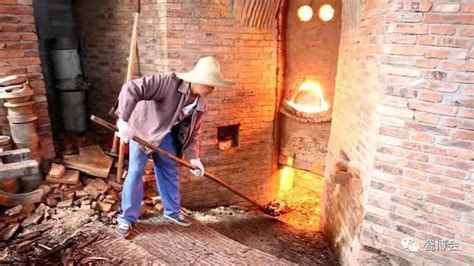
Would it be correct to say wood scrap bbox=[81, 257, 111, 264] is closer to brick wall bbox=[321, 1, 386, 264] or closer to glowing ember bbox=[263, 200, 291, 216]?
brick wall bbox=[321, 1, 386, 264]

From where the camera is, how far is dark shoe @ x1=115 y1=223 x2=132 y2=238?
333 centimetres

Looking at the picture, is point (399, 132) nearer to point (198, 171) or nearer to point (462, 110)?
point (462, 110)

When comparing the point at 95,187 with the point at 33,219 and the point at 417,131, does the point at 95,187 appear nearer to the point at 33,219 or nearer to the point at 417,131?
the point at 33,219

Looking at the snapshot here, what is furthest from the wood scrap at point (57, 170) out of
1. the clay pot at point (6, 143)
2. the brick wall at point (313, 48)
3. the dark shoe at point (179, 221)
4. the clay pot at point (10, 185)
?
the brick wall at point (313, 48)

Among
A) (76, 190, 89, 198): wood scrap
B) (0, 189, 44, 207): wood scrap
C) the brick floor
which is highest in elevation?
(0, 189, 44, 207): wood scrap

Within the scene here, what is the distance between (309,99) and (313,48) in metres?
0.80

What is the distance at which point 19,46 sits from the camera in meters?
3.64

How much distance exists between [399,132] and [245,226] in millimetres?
2623

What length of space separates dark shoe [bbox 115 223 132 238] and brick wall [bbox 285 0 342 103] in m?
3.39

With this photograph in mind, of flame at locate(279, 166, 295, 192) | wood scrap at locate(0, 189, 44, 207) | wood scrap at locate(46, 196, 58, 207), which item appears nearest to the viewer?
wood scrap at locate(0, 189, 44, 207)

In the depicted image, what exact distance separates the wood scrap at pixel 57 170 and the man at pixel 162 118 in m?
1.07

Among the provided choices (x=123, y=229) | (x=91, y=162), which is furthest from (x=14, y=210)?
(x=123, y=229)

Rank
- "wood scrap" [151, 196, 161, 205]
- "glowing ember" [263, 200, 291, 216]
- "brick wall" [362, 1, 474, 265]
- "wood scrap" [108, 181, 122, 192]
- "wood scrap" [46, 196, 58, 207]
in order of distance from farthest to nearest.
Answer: "glowing ember" [263, 200, 291, 216] < "wood scrap" [151, 196, 161, 205] < "wood scrap" [108, 181, 122, 192] < "wood scrap" [46, 196, 58, 207] < "brick wall" [362, 1, 474, 265]

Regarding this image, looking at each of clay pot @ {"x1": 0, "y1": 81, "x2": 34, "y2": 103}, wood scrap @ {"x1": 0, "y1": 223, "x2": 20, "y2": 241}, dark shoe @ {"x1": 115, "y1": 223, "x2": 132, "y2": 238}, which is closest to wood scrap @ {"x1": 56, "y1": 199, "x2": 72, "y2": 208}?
wood scrap @ {"x1": 0, "y1": 223, "x2": 20, "y2": 241}
